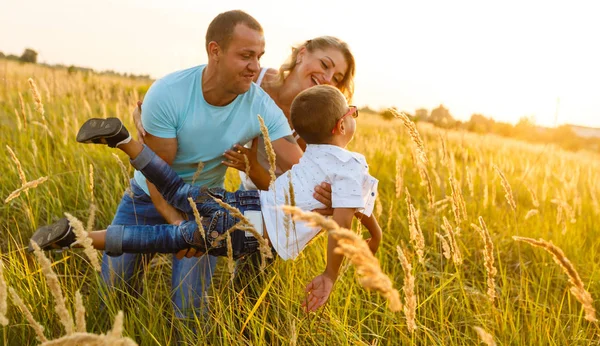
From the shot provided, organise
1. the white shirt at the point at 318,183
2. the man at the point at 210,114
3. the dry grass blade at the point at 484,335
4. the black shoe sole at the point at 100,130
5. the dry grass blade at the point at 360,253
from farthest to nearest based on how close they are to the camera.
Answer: the man at the point at 210,114, the black shoe sole at the point at 100,130, the white shirt at the point at 318,183, the dry grass blade at the point at 484,335, the dry grass blade at the point at 360,253

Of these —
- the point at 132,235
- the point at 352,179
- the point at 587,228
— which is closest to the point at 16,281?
the point at 132,235

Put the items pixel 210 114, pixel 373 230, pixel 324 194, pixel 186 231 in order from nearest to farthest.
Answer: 1. pixel 324 194
2. pixel 186 231
3. pixel 373 230
4. pixel 210 114

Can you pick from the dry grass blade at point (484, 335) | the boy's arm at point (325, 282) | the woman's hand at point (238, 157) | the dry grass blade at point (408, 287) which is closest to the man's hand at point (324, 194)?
the boy's arm at point (325, 282)

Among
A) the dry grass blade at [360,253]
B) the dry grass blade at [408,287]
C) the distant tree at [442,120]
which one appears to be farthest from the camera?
the distant tree at [442,120]

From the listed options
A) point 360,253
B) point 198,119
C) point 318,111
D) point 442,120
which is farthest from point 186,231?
point 442,120

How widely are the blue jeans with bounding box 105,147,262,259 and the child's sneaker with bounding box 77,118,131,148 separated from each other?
12 cm

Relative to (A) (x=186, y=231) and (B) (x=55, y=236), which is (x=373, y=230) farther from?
(B) (x=55, y=236)

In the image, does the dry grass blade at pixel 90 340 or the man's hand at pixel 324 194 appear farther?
the man's hand at pixel 324 194

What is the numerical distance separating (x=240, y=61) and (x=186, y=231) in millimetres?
860

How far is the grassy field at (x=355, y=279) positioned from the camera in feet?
6.87

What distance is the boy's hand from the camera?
2.03 meters

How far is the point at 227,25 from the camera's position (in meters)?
2.66

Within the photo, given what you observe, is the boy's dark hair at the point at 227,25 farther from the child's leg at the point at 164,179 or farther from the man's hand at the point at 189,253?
the man's hand at the point at 189,253

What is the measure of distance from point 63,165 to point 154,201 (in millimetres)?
1758
